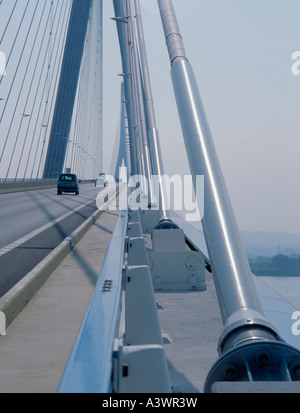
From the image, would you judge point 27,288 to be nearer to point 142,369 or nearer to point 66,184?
point 142,369

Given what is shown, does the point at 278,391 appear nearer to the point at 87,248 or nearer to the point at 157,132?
the point at 87,248

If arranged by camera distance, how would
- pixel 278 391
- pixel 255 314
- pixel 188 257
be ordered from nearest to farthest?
pixel 278 391 → pixel 255 314 → pixel 188 257

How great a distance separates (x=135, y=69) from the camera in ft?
81.1

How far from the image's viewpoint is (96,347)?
2.25 meters

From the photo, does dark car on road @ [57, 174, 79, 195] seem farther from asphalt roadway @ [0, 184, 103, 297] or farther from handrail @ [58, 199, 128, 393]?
handrail @ [58, 199, 128, 393]

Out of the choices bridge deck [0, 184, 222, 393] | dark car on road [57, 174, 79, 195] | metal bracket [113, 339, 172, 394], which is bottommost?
bridge deck [0, 184, 222, 393]

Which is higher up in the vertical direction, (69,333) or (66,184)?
(66,184)

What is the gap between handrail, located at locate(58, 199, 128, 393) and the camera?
184 cm

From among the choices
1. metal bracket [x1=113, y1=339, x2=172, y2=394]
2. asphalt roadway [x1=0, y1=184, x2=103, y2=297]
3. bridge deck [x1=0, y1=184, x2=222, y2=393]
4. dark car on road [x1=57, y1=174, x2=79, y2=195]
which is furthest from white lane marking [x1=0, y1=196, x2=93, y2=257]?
dark car on road [x1=57, y1=174, x2=79, y2=195]

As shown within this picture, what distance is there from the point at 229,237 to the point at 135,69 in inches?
855

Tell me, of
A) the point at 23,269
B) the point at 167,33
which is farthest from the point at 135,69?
the point at 167,33

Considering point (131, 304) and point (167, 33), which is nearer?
point (131, 304)

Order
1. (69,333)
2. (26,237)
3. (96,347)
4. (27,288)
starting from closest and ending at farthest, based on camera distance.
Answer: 1. (96,347)
2. (69,333)
3. (27,288)
4. (26,237)

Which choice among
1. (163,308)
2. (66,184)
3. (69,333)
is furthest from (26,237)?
→ (66,184)
